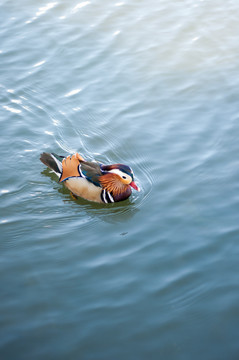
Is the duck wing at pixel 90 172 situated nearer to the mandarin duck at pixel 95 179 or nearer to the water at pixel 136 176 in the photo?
the mandarin duck at pixel 95 179

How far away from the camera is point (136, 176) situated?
26.0ft

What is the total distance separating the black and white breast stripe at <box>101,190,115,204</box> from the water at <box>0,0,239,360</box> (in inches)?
3.9

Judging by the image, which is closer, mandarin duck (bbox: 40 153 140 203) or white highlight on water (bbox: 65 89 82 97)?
mandarin duck (bbox: 40 153 140 203)

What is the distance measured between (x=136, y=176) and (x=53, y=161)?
47.4 inches

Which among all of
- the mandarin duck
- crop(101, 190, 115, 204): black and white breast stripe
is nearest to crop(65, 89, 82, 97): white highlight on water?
the mandarin duck

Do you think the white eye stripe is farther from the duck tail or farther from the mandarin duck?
the duck tail

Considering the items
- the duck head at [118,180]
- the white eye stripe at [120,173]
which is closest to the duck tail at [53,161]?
the duck head at [118,180]

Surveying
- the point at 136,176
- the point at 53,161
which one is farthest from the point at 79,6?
the point at 136,176

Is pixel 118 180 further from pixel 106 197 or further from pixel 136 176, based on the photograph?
pixel 136 176

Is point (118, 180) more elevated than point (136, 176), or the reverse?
point (118, 180)

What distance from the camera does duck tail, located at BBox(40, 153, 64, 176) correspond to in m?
7.73

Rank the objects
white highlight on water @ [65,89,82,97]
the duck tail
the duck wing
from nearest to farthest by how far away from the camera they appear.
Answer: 1. the duck wing
2. the duck tail
3. white highlight on water @ [65,89,82,97]

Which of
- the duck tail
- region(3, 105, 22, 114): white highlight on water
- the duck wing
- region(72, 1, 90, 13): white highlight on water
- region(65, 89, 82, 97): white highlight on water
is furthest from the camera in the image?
region(72, 1, 90, 13): white highlight on water

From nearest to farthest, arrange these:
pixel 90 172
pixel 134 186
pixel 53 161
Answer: pixel 134 186
pixel 90 172
pixel 53 161
